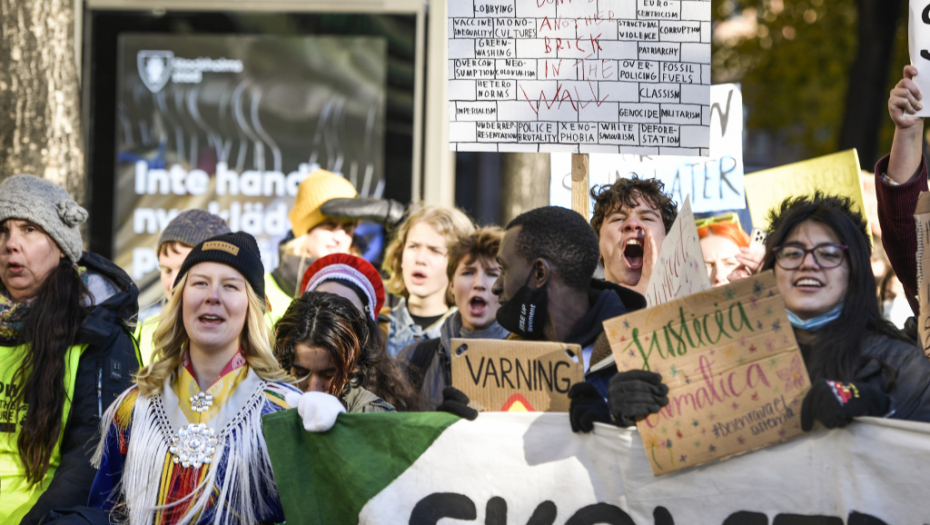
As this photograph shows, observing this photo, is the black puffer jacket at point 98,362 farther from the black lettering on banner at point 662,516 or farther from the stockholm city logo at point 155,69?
the stockholm city logo at point 155,69

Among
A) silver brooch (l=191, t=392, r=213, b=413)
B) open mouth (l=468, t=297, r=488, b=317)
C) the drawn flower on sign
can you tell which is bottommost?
silver brooch (l=191, t=392, r=213, b=413)

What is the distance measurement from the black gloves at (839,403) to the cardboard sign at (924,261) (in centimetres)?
61

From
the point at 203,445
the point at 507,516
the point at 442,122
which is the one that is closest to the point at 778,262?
the point at 507,516

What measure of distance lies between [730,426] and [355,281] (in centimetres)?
195

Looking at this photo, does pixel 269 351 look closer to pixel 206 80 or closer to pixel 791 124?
pixel 206 80

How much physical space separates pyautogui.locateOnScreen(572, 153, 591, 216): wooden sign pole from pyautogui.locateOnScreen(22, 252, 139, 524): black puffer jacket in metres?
1.82

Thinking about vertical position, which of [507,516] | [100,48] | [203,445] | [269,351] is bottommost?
[507,516]

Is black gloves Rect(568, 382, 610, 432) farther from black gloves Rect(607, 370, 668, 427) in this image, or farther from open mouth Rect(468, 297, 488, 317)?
open mouth Rect(468, 297, 488, 317)

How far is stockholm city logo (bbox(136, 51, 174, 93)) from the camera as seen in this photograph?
6684mm

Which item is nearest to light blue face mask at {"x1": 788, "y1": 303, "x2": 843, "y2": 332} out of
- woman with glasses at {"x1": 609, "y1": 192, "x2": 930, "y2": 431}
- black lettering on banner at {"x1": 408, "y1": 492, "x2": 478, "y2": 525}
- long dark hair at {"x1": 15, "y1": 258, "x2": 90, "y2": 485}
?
woman with glasses at {"x1": 609, "y1": 192, "x2": 930, "y2": 431}

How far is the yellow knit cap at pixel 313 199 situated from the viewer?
17.8 ft

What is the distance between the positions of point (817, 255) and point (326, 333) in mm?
1715

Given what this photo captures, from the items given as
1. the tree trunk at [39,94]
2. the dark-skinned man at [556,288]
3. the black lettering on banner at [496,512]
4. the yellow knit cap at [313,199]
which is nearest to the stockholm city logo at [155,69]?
the tree trunk at [39,94]

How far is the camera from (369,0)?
648cm
